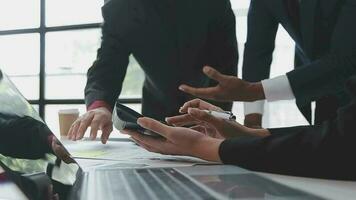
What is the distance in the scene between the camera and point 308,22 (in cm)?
119

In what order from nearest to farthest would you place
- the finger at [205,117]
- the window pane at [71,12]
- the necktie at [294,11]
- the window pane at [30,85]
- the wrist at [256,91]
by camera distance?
1. the finger at [205,117]
2. the wrist at [256,91]
3. the necktie at [294,11]
4. the window pane at [71,12]
5. the window pane at [30,85]

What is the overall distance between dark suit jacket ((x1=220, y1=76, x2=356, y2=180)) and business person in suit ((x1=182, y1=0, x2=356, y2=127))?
1.30 ft

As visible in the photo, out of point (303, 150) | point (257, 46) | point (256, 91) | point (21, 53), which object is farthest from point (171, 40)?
point (21, 53)

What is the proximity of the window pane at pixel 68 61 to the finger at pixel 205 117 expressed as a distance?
2469 mm

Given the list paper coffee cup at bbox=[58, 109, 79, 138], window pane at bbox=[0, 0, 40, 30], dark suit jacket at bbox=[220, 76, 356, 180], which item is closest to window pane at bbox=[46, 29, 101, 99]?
window pane at bbox=[0, 0, 40, 30]

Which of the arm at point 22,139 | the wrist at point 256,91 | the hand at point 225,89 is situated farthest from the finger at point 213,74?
the arm at point 22,139

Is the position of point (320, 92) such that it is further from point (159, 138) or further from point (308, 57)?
point (159, 138)

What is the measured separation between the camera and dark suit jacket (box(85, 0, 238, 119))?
5.12 feet

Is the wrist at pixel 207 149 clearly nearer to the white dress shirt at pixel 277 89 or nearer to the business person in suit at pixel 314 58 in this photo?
the business person in suit at pixel 314 58

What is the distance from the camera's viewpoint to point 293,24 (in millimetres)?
1274

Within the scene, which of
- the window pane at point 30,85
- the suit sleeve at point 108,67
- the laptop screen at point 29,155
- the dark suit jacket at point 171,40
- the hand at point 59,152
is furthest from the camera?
the window pane at point 30,85

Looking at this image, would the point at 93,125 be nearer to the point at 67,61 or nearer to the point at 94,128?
the point at 94,128

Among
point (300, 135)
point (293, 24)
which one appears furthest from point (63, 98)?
point (300, 135)

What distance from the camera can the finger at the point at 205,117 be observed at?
834 mm
